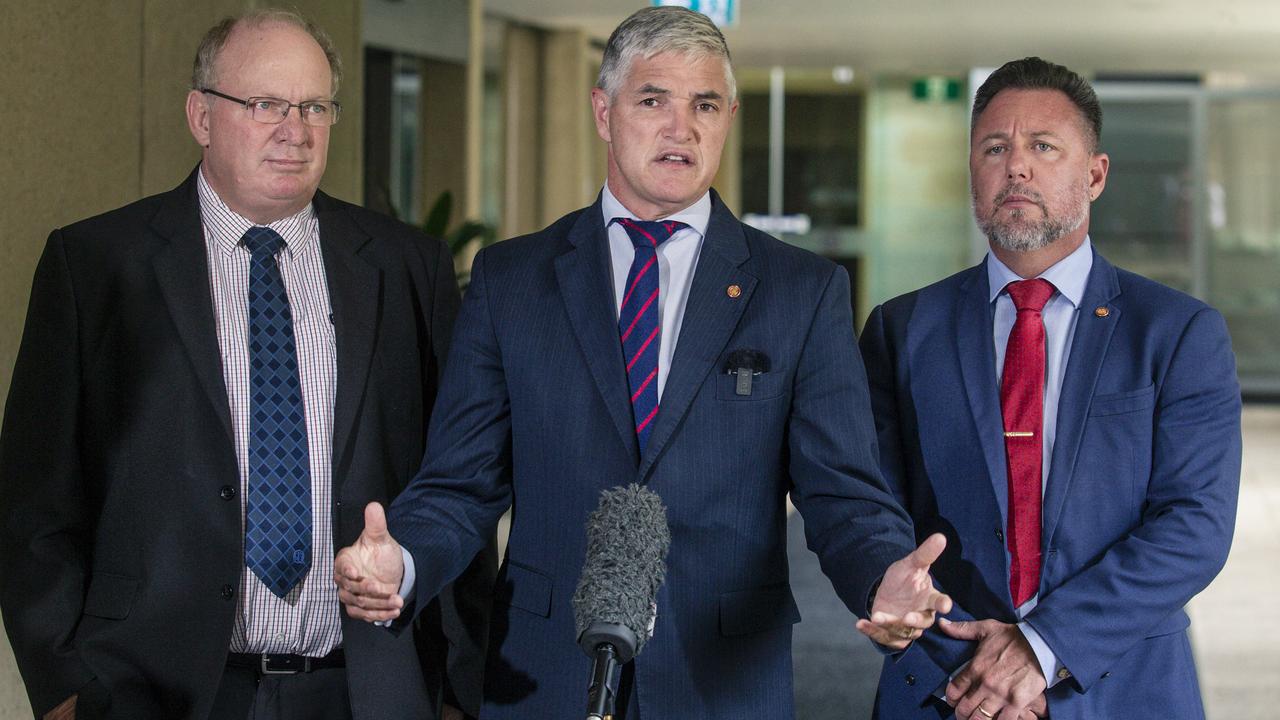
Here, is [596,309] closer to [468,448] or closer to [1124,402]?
[468,448]

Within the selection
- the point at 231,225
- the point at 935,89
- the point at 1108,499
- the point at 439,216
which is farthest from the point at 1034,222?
the point at 935,89

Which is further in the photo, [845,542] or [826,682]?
[826,682]

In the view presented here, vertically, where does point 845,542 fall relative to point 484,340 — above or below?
below

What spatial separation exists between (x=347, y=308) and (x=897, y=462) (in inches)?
39.7

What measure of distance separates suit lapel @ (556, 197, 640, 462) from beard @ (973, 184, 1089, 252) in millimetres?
669

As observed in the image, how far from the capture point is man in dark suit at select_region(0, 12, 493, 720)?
90.1 inches

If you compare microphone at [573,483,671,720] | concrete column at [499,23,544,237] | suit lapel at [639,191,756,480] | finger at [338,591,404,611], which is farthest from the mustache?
concrete column at [499,23,544,237]

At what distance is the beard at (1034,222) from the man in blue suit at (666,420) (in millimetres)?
330

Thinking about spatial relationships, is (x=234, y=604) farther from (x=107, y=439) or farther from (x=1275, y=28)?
(x=1275, y=28)

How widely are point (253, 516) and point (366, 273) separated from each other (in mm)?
485

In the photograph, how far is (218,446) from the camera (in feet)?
7.62

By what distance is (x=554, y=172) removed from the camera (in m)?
13.3

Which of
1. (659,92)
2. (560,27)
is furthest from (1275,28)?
(659,92)

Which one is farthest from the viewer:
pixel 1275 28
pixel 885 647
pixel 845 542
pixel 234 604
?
pixel 1275 28
